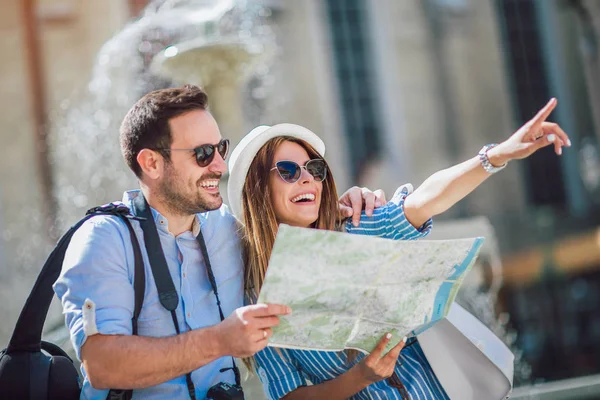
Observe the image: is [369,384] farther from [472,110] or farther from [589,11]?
[589,11]

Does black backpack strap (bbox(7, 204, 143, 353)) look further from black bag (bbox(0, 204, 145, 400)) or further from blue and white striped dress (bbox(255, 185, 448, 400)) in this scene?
blue and white striped dress (bbox(255, 185, 448, 400))

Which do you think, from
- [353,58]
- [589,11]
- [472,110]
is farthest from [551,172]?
[353,58]

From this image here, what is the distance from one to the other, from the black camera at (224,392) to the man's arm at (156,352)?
9.3 inches

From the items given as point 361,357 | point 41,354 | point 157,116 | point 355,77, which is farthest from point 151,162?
point 355,77

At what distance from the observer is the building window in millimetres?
14328

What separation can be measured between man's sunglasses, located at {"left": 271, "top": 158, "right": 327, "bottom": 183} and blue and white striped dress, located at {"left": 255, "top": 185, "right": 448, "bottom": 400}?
232mm

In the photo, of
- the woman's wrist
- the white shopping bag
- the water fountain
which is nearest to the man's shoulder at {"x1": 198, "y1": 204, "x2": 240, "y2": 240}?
the white shopping bag

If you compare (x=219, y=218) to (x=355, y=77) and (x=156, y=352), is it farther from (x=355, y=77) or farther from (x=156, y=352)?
(x=355, y=77)

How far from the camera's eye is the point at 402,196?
2490 millimetres

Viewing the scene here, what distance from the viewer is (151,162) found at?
7.77 feet

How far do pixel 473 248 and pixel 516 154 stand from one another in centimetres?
29

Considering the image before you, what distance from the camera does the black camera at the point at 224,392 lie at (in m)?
2.20

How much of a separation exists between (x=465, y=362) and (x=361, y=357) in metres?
0.32

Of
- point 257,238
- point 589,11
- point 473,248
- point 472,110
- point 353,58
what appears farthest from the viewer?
point 589,11
